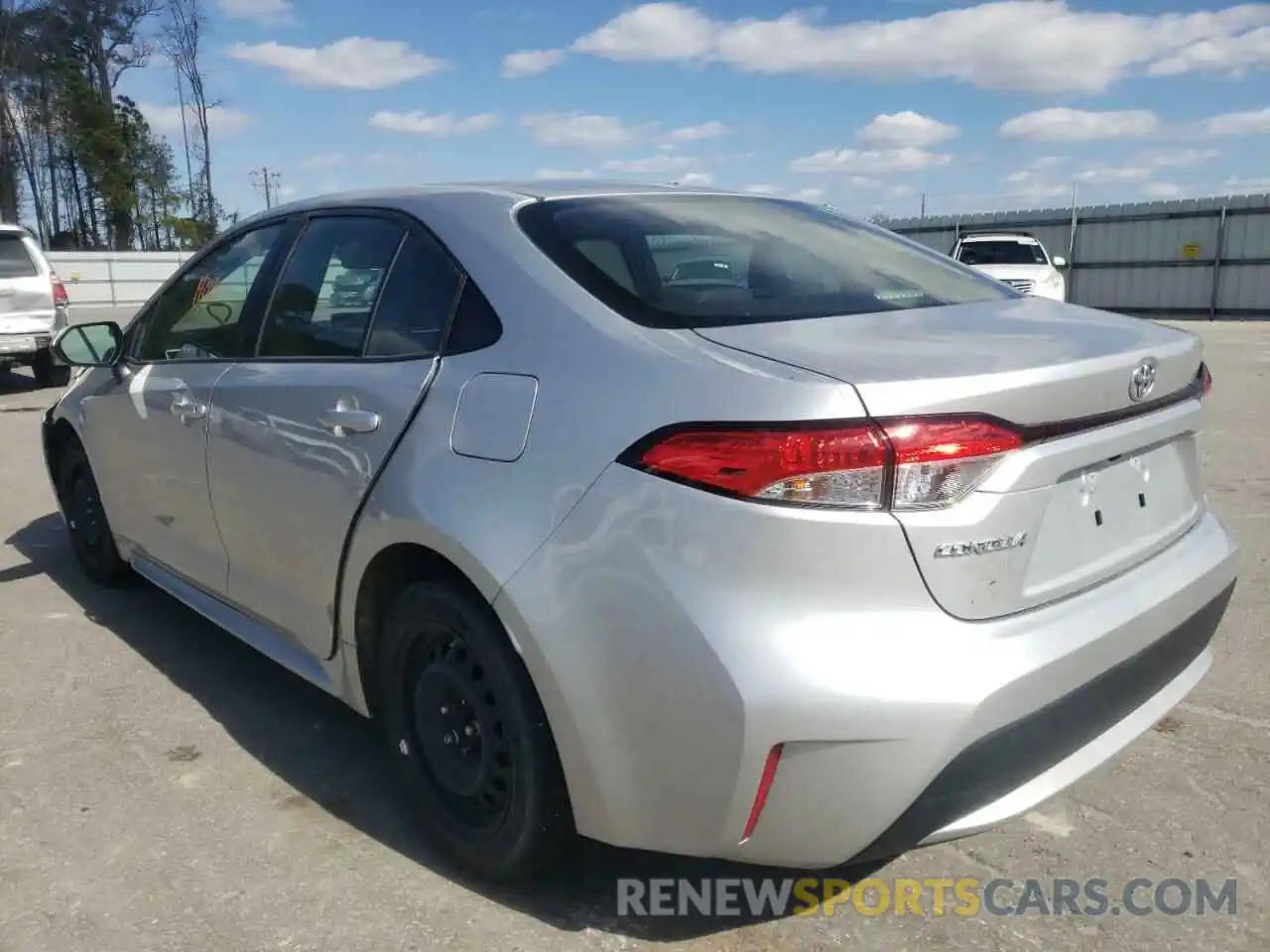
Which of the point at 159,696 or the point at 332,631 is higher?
the point at 332,631

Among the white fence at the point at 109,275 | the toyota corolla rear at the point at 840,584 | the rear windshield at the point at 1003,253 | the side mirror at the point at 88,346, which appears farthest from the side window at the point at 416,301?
the white fence at the point at 109,275

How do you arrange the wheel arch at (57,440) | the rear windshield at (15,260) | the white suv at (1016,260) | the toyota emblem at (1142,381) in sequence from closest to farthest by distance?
1. the toyota emblem at (1142,381)
2. the wheel arch at (57,440)
3. the rear windshield at (15,260)
4. the white suv at (1016,260)

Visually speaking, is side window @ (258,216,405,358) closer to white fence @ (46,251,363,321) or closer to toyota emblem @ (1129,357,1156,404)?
toyota emblem @ (1129,357,1156,404)

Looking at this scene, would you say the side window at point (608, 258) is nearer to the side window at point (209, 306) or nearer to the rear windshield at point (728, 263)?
→ the rear windshield at point (728, 263)

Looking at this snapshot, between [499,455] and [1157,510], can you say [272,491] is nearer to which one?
[499,455]

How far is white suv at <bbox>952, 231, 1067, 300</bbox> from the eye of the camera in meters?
15.3

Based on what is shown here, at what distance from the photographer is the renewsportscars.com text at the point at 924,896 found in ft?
7.64

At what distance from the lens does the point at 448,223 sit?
2.65m

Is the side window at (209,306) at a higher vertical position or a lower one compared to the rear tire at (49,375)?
higher

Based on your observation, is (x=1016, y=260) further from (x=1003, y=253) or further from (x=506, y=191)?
(x=506, y=191)

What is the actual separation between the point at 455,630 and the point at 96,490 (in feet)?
9.02

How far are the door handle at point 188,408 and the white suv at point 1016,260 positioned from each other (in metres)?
13.6

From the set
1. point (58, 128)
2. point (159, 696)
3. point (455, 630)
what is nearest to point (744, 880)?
point (455, 630)

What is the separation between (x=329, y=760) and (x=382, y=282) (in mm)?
1377
